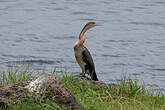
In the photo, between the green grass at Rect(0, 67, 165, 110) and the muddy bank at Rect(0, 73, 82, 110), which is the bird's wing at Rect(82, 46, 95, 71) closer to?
the green grass at Rect(0, 67, 165, 110)

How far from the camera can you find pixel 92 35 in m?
18.3

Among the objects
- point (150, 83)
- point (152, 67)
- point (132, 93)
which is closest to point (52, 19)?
point (152, 67)

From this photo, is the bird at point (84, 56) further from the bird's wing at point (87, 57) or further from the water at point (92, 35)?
the water at point (92, 35)

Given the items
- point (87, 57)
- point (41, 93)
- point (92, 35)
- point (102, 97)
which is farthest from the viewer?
point (92, 35)

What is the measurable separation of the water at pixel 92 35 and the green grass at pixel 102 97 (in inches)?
117

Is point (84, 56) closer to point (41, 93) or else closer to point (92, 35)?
point (41, 93)

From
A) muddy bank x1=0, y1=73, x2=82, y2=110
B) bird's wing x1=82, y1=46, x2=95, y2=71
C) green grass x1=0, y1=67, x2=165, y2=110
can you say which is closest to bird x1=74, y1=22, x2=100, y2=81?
bird's wing x1=82, y1=46, x2=95, y2=71

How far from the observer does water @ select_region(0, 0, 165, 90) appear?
48.6 ft

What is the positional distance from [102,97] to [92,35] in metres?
9.83

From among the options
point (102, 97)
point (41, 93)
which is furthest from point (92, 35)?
point (41, 93)

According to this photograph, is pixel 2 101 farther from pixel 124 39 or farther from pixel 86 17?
pixel 86 17

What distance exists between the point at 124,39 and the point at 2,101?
10.7 m

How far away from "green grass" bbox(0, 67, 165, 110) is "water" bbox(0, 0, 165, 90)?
2961 millimetres

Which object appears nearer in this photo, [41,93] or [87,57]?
[41,93]
